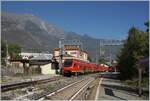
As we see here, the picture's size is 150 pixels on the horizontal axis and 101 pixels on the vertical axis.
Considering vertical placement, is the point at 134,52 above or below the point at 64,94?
above

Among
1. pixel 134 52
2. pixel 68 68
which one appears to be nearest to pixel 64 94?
pixel 134 52

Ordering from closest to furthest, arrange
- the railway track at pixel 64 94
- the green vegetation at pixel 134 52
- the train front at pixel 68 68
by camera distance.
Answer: the railway track at pixel 64 94 → the green vegetation at pixel 134 52 → the train front at pixel 68 68

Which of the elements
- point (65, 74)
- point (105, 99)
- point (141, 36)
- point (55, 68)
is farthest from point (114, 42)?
point (105, 99)

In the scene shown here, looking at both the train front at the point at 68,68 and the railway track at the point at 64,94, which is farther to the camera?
the train front at the point at 68,68

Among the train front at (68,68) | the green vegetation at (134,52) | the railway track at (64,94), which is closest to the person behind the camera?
the railway track at (64,94)

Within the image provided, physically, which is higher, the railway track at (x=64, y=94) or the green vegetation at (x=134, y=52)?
the green vegetation at (x=134, y=52)

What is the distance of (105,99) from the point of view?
21.1m

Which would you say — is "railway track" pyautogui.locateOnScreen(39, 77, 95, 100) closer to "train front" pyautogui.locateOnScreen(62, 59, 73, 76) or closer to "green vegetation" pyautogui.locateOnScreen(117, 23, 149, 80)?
"green vegetation" pyautogui.locateOnScreen(117, 23, 149, 80)

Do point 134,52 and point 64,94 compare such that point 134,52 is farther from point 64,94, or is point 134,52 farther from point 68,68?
point 64,94

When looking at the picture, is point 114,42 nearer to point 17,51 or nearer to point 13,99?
point 17,51

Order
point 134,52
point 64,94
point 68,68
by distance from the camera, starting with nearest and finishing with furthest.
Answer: point 64,94 → point 134,52 → point 68,68

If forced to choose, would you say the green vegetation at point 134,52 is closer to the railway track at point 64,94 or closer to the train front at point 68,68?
the train front at point 68,68

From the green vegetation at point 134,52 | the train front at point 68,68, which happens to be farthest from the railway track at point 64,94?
the train front at point 68,68

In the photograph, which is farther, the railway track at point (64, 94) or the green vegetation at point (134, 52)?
the green vegetation at point (134, 52)
